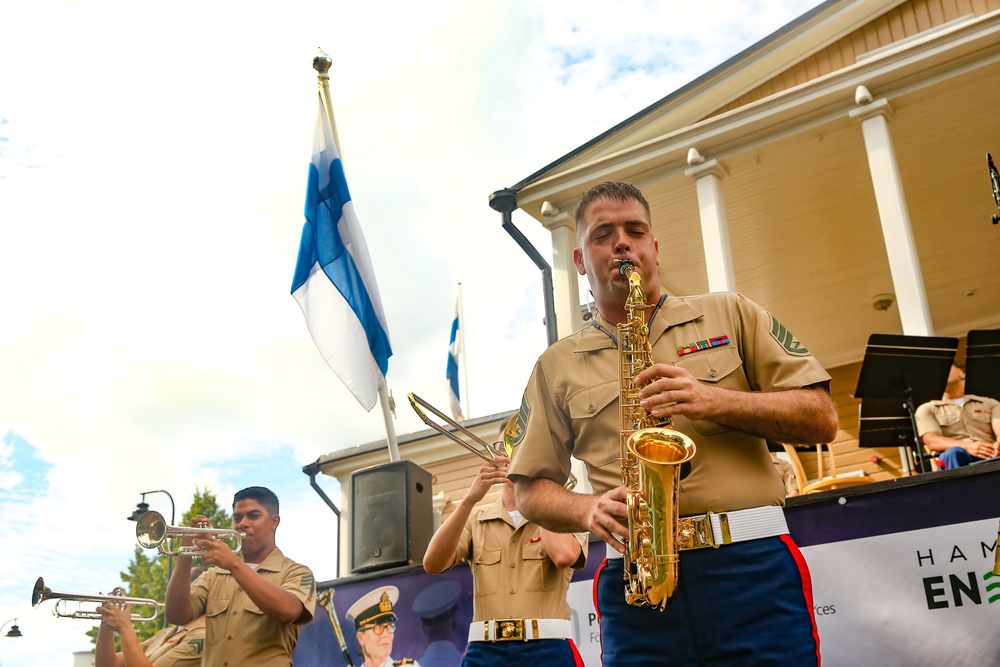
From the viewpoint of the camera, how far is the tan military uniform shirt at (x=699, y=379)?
2.69 m

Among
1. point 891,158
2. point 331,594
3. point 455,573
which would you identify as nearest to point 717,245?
point 891,158

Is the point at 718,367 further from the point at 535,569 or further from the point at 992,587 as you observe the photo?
the point at 992,587

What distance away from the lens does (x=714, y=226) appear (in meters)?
9.77

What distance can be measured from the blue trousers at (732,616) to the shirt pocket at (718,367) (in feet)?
1.71

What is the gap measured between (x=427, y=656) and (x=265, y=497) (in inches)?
72.3

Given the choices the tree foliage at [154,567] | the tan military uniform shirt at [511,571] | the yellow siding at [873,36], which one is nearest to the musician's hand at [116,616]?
the tan military uniform shirt at [511,571]

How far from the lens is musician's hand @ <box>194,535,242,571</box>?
17.0 feet

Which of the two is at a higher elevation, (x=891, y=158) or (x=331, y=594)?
(x=891, y=158)

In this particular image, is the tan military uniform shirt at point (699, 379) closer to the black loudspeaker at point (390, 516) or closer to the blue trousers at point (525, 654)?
the blue trousers at point (525, 654)

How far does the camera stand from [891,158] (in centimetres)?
891

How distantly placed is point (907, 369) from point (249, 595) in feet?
16.1

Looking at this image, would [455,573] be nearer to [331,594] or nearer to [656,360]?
[331,594]

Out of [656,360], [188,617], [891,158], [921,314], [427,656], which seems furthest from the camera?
[891,158]

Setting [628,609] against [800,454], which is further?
[800,454]
